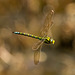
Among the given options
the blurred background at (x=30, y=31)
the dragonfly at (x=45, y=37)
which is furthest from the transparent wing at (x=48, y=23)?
the blurred background at (x=30, y=31)

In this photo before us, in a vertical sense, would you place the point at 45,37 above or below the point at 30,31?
below

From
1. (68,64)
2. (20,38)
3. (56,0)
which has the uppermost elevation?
(56,0)

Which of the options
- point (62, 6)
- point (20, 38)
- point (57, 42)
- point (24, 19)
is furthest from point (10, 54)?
point (62, 6)

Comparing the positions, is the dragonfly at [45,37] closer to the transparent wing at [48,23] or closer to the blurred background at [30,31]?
the transparent wing at [48,23]

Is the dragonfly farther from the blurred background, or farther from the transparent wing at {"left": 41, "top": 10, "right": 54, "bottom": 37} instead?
the blurred background

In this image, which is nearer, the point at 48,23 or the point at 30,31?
the point at 48,23

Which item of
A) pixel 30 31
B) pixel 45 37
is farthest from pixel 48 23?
pixel 30 31

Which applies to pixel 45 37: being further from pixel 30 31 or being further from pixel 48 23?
pixel 30 31

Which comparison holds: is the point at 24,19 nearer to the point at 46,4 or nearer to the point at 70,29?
the point at 46,4

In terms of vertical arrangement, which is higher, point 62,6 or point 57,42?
point 62,6
